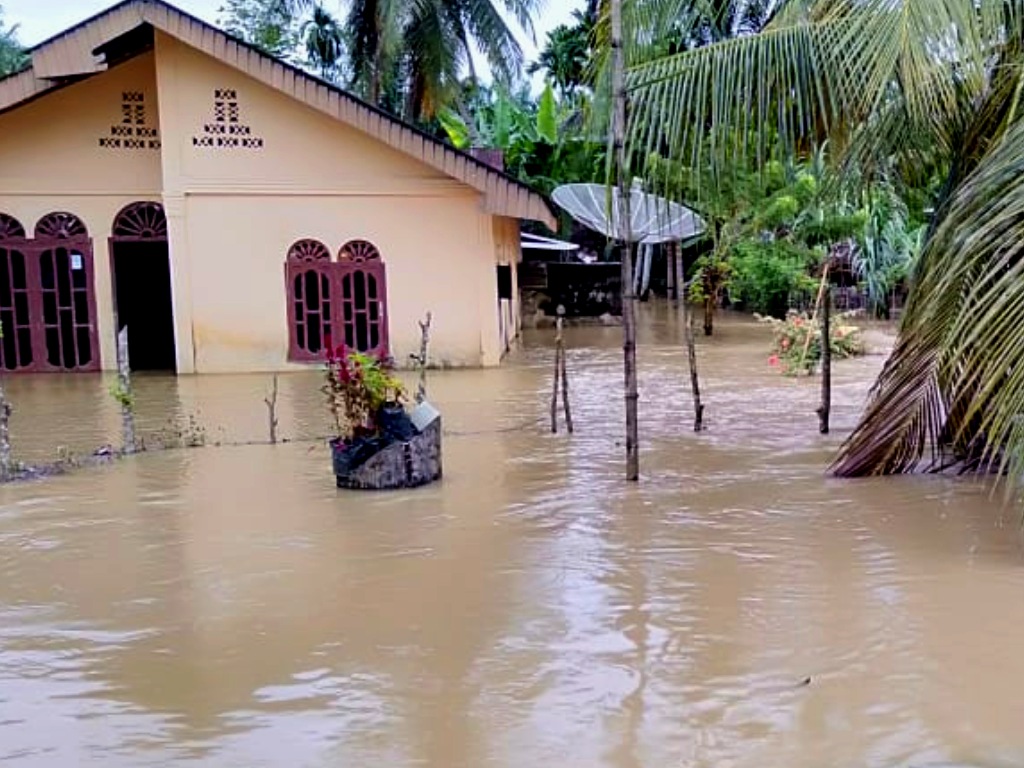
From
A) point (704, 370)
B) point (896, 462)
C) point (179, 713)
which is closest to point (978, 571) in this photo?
point (896, 462)

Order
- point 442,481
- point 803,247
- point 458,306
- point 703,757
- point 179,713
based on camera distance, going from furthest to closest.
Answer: point 803,247 → point 458,306 → point 442,481 → point 179,713 → point 703,757

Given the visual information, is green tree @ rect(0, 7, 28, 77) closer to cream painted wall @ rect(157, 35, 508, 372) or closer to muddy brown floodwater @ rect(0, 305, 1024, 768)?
cream painted wall @ rect(157, 35, 508, 372)

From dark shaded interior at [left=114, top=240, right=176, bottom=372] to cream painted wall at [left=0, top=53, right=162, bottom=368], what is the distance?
199cm

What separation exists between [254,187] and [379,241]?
2032mm

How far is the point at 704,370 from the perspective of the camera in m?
16.1

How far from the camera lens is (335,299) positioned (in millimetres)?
16641

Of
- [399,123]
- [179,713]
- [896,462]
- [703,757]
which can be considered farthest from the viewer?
[399,123]

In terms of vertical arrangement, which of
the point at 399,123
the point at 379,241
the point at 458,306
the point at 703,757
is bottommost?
the point at 703,757

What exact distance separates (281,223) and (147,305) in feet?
16.5

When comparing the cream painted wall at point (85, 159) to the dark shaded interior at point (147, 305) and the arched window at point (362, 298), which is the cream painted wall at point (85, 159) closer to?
the dark shaded interior at point (147, 305)

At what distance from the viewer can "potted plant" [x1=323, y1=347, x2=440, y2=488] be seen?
8.01 meters

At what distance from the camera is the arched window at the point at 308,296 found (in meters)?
16.6

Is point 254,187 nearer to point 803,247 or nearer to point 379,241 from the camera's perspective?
point 379,241

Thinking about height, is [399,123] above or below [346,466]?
above
